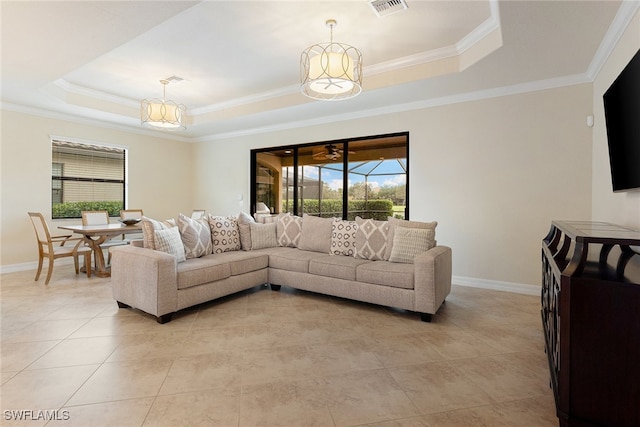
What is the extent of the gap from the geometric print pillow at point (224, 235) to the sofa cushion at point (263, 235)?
8.4 inches

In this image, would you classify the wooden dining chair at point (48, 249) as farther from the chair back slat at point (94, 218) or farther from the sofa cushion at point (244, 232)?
the sofa cushion at point (244, 232)

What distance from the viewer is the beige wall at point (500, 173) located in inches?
146

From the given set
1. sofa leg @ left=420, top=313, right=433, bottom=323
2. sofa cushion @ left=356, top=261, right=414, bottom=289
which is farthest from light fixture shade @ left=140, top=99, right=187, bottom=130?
sofa leg @ left=420, top=313, right=433, bottom=323

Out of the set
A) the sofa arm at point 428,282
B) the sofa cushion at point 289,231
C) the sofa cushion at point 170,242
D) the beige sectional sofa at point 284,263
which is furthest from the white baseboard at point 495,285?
the sofa cushion at point 170,242

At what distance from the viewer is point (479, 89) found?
4113 millimetres

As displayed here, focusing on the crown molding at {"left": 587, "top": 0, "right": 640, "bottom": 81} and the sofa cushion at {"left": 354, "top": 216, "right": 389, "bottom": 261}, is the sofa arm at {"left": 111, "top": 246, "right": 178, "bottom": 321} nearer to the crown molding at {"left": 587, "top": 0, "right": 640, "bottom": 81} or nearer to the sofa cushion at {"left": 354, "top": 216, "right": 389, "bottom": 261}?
the sofa cushion at {"left": 354, "top": 216, "right": 389, "bottom": 261}

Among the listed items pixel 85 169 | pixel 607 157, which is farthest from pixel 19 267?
pixel 607 157

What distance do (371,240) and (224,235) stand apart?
189 cm

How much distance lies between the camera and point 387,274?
3.26 m

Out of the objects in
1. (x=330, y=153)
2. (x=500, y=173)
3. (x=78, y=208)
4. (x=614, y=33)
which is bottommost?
(x=78, y=208)

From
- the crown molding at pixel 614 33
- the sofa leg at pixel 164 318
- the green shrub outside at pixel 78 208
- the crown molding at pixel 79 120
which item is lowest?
the sofa leg at pixel 164 318

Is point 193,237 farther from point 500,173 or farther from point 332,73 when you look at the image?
point 500,173

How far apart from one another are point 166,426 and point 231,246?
8.83ft

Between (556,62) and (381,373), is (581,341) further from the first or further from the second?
(556,62)
